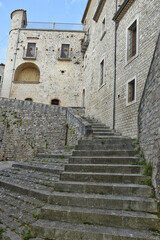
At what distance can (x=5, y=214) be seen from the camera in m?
3.61

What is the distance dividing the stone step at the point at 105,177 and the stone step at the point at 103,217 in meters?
0.85

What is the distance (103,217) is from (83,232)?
47 centimetres

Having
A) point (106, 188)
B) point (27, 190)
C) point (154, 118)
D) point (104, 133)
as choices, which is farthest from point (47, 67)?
point (106, 188)

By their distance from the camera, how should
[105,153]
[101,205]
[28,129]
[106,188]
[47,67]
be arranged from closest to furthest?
[101,205] < [106,188] < [105,153] < [28,129] < [47,67]

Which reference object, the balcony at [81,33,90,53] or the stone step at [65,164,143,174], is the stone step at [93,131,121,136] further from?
the balcony at [81,33,90,53]

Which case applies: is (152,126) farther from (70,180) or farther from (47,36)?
(47,36)

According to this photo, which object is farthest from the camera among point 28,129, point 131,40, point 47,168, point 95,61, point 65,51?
point 65,51

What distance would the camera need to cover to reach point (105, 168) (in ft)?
14.3

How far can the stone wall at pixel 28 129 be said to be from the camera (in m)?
10.9

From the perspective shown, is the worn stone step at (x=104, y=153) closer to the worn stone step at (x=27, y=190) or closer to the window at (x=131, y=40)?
the worn stone step at (x=27, y=190)

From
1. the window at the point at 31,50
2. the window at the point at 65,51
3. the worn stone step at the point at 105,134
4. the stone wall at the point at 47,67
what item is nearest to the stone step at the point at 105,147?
the worn stone step at the point at 105,134

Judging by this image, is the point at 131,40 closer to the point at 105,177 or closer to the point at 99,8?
the point at 99,8

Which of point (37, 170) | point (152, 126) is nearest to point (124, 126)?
point (152, 126)

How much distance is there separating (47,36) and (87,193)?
17.9 meters
